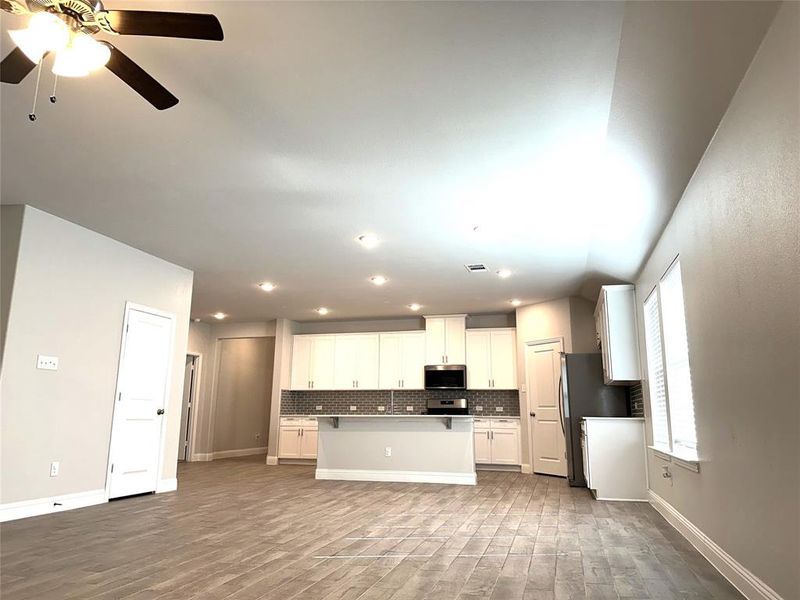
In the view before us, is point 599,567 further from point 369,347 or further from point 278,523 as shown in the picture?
point 369,347

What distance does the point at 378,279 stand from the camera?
273 inches

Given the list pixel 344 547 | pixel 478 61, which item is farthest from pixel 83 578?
pixel 478 61

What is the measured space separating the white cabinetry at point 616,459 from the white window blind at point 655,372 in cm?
46

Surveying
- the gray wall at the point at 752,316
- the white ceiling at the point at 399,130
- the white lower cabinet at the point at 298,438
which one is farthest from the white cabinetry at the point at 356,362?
the gray wall at the point at 752,316

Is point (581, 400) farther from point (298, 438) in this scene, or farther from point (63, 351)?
point (63, 351)

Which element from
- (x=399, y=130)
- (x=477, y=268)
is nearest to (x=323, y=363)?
(x=477, y=268)

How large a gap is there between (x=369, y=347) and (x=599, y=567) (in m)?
6.76

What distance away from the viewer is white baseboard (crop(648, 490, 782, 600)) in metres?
2.49

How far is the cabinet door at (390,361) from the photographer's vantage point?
9.39 m

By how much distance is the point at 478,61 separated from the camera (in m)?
2.58

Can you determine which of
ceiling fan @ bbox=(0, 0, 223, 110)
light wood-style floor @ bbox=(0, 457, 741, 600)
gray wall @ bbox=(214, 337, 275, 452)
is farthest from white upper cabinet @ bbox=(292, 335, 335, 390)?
ceiling fan @ bbox=(0, 0, 223, 110)

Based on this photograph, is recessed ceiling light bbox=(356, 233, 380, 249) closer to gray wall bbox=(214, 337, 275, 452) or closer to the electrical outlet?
the electrical outlet

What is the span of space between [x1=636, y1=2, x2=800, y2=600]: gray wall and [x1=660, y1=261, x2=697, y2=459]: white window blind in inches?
22.4

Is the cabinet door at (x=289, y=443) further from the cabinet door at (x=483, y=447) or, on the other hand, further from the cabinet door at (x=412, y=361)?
the cabinet door at (x=483, y=447)
